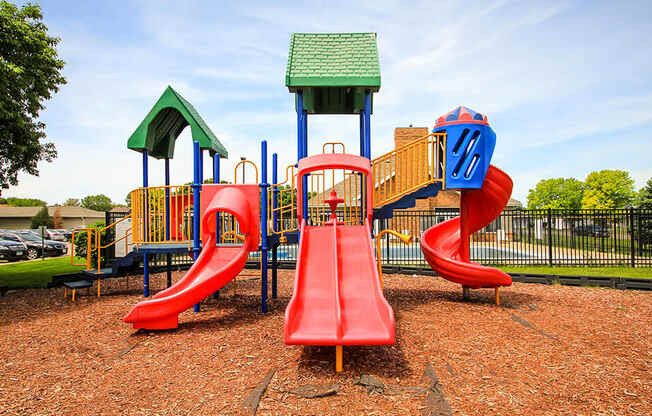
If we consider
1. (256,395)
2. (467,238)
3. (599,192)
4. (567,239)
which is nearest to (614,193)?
(599,192)

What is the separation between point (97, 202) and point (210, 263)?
130m

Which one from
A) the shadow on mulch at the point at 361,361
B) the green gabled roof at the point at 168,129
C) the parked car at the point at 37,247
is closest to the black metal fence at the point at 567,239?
the green gabled roof at the point at 168,129

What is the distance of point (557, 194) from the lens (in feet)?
309

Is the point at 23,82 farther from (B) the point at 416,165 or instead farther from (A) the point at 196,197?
(B) the point at 416,165

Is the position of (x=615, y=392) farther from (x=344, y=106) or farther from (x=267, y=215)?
(x=344, y=106)

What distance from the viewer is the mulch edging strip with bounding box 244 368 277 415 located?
3.83 metres

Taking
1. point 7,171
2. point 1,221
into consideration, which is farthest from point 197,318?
point 1,221

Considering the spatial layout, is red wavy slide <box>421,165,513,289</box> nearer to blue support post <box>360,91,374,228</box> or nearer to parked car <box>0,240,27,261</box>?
blue support post <box>360,91,374,228</box>

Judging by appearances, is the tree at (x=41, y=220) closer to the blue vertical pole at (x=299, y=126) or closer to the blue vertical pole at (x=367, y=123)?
the blue vertical pole at (x=299, y=126)

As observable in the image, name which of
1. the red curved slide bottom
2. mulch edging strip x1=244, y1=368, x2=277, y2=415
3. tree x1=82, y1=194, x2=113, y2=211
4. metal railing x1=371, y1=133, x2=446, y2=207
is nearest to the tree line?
metal railing x1=371, y1=133, x2=446, y2=207

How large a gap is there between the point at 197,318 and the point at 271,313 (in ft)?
4.82

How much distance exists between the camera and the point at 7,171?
11.5m

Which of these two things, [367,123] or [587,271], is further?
[587,271]

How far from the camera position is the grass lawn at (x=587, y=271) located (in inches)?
489
